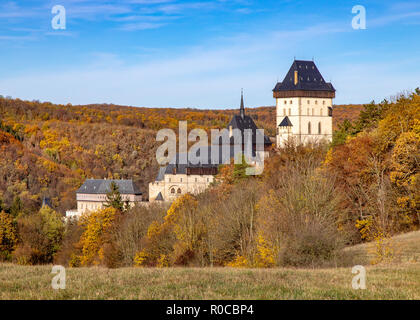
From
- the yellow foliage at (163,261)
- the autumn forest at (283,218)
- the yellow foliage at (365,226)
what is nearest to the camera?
the autumn forest at (283,218)

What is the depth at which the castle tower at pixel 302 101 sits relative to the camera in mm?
101562

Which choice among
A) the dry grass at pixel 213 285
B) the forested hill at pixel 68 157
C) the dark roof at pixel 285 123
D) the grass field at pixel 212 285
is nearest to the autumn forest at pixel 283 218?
the grass field at pixel 212 285

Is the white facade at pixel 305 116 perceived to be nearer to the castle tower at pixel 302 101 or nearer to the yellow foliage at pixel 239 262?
the castle tower at pixel 302 101

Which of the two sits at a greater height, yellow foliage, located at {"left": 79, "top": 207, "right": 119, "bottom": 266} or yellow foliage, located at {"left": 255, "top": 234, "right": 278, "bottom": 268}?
yellow foliage, located at {"left": 255, "top": 234, "right": 278, "bottom": 268}

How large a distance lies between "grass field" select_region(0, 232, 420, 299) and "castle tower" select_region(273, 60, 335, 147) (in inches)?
3420

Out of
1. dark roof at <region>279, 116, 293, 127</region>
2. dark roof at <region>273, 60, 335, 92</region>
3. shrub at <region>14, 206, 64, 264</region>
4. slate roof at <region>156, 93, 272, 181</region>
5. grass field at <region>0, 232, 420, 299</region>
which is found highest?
dark roof at <region>273, 60, 335, 92</region>

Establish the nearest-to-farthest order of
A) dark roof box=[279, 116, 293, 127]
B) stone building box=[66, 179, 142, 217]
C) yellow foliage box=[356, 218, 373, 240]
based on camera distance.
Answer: yellow foliage box=[356, 218, 373, 240]
stone building box=[66, 179, 142, 217]
dark roof box=[279, 116, 293, 127]

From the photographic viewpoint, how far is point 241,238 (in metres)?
31.5

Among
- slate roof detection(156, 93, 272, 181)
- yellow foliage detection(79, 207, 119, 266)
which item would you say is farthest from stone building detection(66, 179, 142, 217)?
yellow foliage detection(79, 207, 119, 266)

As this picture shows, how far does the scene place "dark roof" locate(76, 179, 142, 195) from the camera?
9344 cm

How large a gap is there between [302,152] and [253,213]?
1463cm

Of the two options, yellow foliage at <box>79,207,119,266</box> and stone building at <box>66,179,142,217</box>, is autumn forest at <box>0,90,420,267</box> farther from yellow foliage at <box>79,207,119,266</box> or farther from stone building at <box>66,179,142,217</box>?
stone building at <box>66,179,142,217</box>

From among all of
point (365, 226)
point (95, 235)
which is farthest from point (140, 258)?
point (95, 235)

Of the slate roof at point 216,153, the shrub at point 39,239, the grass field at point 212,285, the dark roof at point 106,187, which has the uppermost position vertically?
the slate roof at point 216,153
